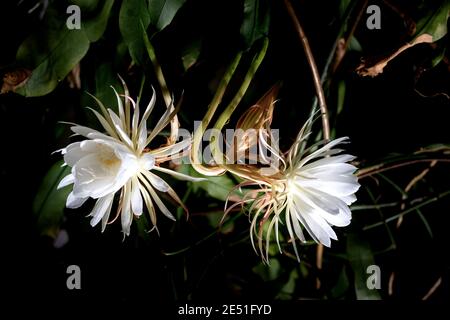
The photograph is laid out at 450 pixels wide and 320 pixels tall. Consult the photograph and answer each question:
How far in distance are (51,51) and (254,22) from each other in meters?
0.35

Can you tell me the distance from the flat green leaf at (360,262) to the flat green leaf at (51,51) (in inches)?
25.7

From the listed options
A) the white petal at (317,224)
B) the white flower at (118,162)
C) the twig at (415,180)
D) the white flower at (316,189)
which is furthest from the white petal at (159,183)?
the twig at (415,180)

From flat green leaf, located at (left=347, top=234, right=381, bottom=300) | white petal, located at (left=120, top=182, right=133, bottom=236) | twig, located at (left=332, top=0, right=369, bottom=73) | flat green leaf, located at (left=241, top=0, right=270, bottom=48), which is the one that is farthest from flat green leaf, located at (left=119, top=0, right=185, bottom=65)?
flat green leaf, located at (left=347, top=234, right=381, bottom=300)

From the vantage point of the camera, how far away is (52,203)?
0.82 metres

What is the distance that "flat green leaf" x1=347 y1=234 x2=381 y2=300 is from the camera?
0.86 meters

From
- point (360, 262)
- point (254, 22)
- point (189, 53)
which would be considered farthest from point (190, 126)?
point (360, 262)

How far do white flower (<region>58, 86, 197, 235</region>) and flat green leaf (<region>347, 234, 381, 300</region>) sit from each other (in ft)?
1.50

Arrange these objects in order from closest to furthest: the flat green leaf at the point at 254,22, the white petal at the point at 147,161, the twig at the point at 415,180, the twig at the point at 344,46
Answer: the white petal at the point at 147,161, the flat green leaf at the point at 254,22, the twig at the point at 344,46, the twig at the point at 415,180

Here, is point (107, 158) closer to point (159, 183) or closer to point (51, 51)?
point (159, 183)

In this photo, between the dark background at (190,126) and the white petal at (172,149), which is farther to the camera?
the dark background at (190,126)

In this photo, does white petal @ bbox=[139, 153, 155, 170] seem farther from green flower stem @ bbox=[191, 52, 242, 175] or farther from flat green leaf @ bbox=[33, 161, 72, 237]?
flat green leaf @ bbox=[33, 161, 72, 237]

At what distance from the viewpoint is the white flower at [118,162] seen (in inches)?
22.3

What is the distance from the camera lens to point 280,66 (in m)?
0.90

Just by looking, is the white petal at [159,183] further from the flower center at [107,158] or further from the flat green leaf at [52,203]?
the flat green leaf at [52,203]
